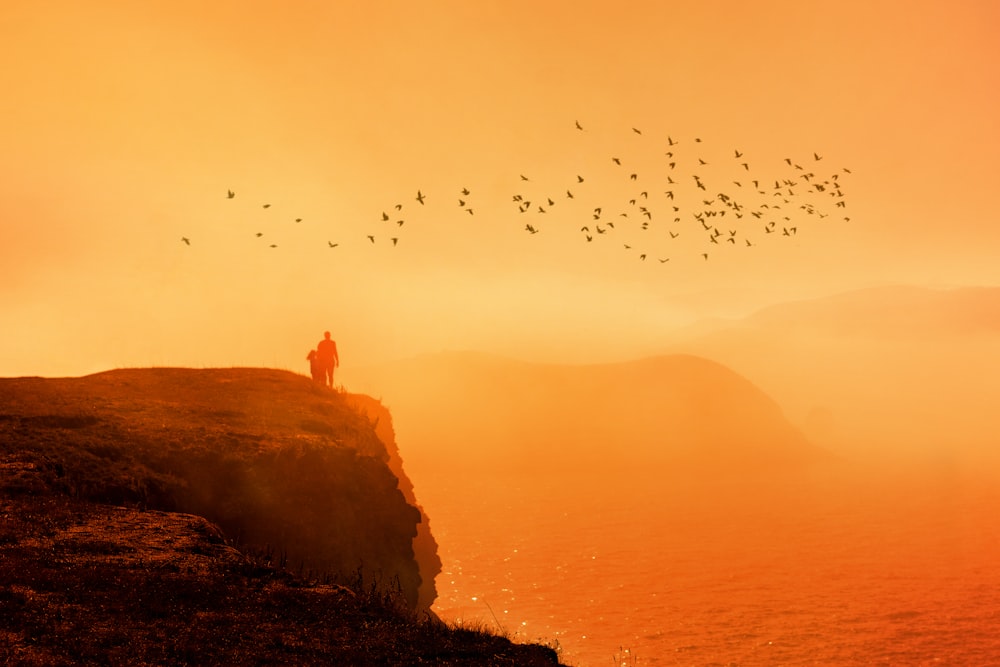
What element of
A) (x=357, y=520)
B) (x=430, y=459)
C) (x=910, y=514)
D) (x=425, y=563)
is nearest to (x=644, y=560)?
(x=425, y=563)

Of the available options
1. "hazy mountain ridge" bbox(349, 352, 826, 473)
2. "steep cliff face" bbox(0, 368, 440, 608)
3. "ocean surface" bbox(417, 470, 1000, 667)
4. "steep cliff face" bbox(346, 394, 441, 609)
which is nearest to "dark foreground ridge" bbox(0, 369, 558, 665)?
"steep cliff face" bbox(0, 368, 440, 608)

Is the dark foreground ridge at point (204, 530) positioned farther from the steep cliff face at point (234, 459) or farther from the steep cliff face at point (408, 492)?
the steep cliff face at point (408, 492)

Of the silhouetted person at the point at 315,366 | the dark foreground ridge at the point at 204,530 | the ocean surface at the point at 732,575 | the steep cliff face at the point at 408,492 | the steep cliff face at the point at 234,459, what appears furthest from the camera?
the steep cliff face at the point at 408,492

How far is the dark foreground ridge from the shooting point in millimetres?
10414

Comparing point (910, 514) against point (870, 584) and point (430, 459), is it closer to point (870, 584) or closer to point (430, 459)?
point (870, 584)

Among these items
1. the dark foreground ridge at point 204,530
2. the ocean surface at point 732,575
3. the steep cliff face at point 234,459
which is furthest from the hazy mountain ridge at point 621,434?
the dark foreground ridge at point 204,530

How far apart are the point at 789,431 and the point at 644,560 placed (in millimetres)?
148937

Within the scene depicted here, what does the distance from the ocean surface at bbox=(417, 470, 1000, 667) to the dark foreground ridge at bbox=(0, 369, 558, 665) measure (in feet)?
18.2

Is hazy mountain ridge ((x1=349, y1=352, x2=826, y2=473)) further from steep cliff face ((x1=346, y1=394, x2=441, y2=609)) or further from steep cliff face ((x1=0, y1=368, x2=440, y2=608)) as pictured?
steep cliff face ((x1=0, y1=368, x2=440, y2=608))

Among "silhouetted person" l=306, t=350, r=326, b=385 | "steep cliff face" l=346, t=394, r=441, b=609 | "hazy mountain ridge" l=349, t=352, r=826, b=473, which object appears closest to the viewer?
"silhouetted person" l=306, t=350, r=326, b=385

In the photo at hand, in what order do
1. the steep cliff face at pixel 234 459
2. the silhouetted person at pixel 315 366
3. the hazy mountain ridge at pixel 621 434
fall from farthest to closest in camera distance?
the hazy mountain ridge at pixel 621 434
the silhouetted person at pixel 315 366
the steep cliff face at pixel 234 459

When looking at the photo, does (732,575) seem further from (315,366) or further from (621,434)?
(621,434)

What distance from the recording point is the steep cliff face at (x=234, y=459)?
19.7m

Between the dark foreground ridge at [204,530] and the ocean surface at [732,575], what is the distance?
5558 mm
